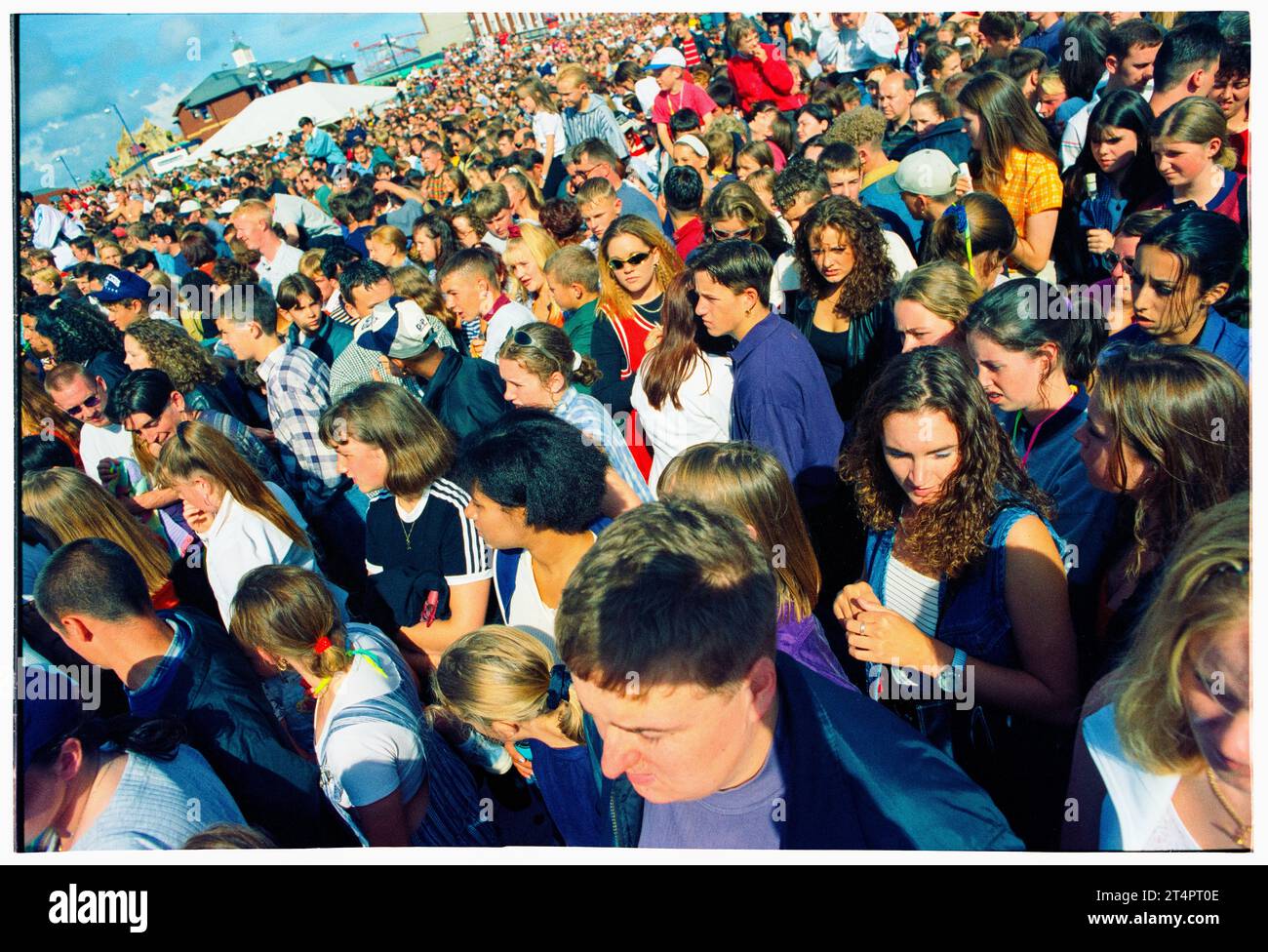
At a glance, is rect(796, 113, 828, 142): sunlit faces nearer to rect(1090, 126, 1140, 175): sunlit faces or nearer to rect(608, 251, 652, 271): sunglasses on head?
rect(1090, 126, 1140, 175): sunlit faces

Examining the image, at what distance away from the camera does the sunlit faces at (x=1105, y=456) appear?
2.22m

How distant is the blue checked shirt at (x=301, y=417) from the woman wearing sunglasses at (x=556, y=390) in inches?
43.4

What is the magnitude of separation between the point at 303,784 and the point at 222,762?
24 cm

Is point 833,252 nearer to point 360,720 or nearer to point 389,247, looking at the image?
point 360,720

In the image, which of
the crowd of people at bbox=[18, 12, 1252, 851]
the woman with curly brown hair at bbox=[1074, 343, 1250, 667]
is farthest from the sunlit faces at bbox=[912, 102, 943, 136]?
the woman with curly brown hair at bbox=[1074, 343, 1250, 667]

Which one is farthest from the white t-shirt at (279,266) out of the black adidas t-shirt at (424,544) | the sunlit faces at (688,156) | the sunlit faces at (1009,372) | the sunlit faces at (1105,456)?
the sunlit faces at (1105,456)

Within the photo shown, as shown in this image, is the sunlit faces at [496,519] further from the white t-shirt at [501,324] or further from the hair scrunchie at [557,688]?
the white t-shirt at [501,324]

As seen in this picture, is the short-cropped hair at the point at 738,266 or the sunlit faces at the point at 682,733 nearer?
the sunlit faces at the point at 682,733

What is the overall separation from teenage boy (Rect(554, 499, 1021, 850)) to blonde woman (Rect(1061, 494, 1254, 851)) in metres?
0.39

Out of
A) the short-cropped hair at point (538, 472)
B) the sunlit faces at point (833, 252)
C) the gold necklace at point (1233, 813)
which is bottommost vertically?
the gold necklace at point (1233, 813)

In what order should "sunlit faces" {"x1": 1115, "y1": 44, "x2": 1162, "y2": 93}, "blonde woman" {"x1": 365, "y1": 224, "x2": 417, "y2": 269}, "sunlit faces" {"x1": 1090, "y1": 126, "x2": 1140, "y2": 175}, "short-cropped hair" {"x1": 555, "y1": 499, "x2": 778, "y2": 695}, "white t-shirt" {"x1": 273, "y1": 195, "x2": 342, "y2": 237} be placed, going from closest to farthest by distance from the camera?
1. "short-cropped hair" {"x1": 555, "y1": 499, "x2": 778, "y2": 695}
2. "sunlit faces" {"x1": 1090, "y1": 126, "x2": 1140, "y2": 175}
3. "sunlit faces" {"x1": 1115, "y1": 44, "x2": 1162, "y2": 93}
4. "blonde woman" {"x1": 365, "y1": 224, "x2": 417, "y2": 269}
5. "white t-shirt" {"x1": 273, "y1": 195, "x2": 342, "y2": 237}

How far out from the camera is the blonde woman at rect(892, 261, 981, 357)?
125 inches
